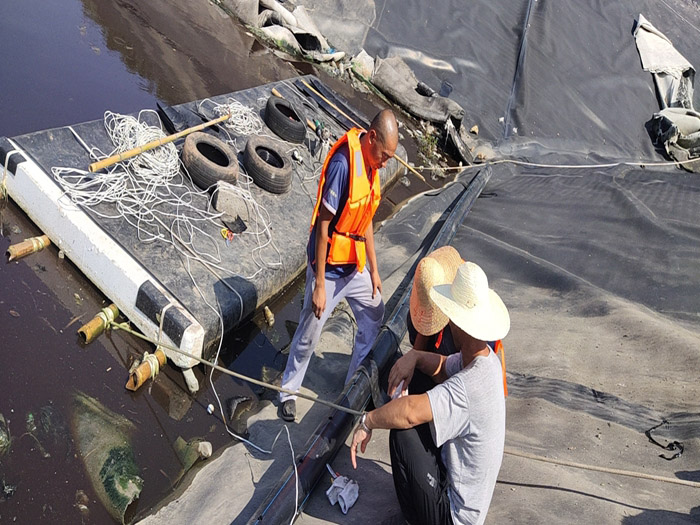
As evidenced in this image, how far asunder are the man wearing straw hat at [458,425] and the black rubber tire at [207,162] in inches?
116

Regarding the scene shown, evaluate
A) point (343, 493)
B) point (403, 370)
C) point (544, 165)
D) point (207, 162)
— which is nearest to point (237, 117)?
point (207, 162)

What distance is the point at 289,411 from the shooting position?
4.25 metres

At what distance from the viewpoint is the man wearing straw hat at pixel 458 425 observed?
2721mm

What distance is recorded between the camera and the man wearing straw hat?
8.93 ft

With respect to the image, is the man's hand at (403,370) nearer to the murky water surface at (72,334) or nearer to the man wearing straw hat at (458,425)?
the man wearing straw hat at (458,425)

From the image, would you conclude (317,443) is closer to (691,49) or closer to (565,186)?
(565,186)

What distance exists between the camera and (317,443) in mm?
3596

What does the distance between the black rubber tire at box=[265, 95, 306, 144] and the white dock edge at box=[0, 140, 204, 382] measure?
2.77 m

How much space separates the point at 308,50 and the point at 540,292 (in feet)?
20.9

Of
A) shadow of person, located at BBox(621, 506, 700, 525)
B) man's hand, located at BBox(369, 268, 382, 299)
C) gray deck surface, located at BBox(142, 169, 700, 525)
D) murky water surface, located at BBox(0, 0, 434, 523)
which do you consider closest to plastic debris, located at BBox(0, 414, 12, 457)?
murky water surface, located at BBox(0, 0, 434, 523)

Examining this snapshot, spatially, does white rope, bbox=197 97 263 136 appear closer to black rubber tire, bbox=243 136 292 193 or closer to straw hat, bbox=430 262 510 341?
black rubber tire, bbox=243 136 292 193

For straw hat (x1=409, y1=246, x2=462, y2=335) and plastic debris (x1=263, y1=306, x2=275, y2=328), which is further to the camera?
plastic debris (x1=263, y1=306, x2=275, y2=328)

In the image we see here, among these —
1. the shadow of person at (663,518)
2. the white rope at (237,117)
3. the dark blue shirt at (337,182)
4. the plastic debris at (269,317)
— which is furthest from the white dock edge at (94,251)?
the shadow of person at (663,518)

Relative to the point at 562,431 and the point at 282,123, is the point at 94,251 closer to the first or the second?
the point at 282,123
